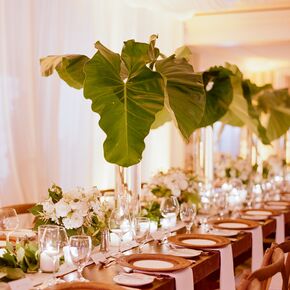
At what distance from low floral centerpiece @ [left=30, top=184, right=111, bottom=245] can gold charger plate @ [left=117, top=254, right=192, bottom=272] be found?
182mm

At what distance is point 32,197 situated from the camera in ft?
15.3

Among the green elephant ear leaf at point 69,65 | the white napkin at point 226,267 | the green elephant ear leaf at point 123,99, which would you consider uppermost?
the green elephant ear leaf at point 69,65

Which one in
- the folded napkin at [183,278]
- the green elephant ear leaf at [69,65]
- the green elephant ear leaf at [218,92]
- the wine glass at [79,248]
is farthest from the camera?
the green elephant ear leaf at [218,92]

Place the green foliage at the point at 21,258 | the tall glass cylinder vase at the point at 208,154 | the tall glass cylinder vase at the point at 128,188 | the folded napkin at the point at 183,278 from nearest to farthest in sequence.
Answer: the green foliage at the point at 21,258
the folded napkin at the point at 183,278
the tall glass cylinder vase at the point at 128,188
the tall glass cylinder vase at the point at 208,154

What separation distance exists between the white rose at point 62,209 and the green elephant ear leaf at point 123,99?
1.81 ft

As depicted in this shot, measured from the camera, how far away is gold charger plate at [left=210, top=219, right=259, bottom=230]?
355 cm

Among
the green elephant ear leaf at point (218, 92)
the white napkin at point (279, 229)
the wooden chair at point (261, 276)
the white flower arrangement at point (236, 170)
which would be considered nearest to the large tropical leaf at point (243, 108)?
the green elephant ear leaf at point (218, 92)

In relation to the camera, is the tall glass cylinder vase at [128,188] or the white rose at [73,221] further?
the tall glass cylinder vase at [128,188]

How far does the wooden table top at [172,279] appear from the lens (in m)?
2.35

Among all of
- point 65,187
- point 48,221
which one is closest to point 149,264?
point 48,221

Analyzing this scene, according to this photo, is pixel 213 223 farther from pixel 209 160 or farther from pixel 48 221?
pixel 209 160

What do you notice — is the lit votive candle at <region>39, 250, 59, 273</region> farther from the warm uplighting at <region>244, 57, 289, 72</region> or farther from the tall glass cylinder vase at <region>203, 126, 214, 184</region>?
the warm uplighting at <region>244, 57, 289, 72</region>

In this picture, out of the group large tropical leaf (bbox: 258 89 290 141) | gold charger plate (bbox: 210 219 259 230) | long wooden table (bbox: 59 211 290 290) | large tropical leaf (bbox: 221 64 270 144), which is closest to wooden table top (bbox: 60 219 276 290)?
long wooden table (bbox: 59 211 290 290)

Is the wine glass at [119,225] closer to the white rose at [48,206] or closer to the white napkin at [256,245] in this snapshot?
the white rose at [48,206]
